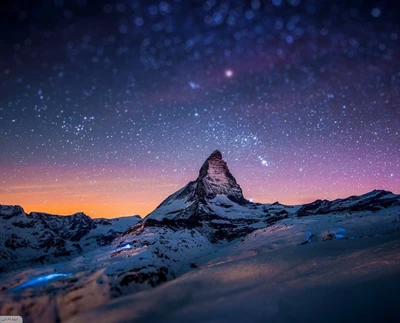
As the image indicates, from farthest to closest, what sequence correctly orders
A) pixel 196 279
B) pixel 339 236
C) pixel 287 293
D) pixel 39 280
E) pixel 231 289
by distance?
pixel 339 236 → pixel 39 280 → pixel 196 279 → pixel 231 289 → pixel 287 293

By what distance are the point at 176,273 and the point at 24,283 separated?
556 inches

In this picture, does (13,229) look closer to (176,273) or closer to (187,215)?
(187,215)

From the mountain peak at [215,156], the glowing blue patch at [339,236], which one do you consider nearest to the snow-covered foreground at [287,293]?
the glowing blue patch at [339,236]

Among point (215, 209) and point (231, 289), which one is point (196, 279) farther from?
point (215, 209)

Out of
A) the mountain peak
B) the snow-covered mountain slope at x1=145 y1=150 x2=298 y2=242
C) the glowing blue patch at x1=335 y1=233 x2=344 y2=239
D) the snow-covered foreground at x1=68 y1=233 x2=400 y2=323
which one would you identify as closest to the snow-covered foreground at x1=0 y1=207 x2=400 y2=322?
the snow-covered foreground at x1=68 y1=233 x2=400 y2=323

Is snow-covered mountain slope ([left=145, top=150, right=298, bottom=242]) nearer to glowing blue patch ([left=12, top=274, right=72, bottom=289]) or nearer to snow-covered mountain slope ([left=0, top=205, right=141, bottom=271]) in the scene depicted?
glowing blue patch ([left=12, top=274, right=72, bottom=289])

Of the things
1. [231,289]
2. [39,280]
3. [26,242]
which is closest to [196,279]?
[231,289]

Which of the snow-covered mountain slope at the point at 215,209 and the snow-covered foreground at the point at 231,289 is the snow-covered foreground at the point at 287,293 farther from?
the snow-covered mountain slope at the point at 215,209

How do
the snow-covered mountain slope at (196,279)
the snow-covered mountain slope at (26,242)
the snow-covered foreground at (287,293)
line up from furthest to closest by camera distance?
the snow-covered mountain slope at (26,242) < the snow-covered mountain slope at (196,279) < the snow-covered foreground at (287,293)

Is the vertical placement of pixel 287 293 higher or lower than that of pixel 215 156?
lower

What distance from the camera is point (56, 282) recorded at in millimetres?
20750

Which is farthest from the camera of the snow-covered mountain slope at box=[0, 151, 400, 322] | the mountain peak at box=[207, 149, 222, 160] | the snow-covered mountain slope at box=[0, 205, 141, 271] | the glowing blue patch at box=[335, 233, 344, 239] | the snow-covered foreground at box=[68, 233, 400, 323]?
the snow-covered mountain slope at box=[0, 205, 141, 271]

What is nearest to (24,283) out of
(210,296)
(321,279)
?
(210,296)

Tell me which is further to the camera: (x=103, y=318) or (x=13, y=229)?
(x=13, y=229)
